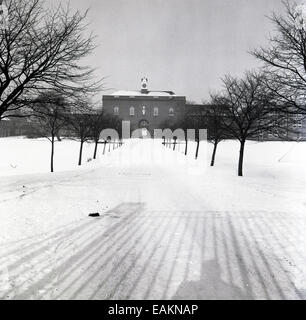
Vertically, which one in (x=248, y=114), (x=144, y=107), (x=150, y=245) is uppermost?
(x=144, y=107)

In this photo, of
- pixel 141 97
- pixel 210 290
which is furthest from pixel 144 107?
pixel 210 290

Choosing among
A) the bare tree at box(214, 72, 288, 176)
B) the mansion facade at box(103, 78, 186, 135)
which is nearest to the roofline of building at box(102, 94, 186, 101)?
the mansion facade at box(103, 78, 186, 135)

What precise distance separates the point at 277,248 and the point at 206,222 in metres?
1.89

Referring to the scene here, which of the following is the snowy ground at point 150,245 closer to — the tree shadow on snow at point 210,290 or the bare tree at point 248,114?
the tree shadow on snow at point 210,290

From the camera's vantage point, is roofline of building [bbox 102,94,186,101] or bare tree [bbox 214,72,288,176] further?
roofline of building [bbox 102,94,186,101]

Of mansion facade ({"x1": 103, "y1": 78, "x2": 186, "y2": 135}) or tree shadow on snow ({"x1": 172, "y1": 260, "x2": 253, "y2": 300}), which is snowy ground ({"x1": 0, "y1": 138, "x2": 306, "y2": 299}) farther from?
mansion facade ({"x1": 103, "y1": 78, "x2": 186, "y2": 135})

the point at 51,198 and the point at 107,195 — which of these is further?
the point at 107,195

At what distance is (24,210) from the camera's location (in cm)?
769

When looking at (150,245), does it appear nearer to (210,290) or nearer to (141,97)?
(210,290)

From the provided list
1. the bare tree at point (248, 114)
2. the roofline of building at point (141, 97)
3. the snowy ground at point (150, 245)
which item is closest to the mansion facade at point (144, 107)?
the roofline of building at point (141, 97)

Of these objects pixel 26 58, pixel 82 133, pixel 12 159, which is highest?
pixel 26 58

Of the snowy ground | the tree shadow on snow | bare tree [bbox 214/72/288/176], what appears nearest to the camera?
the tree shadow on snow

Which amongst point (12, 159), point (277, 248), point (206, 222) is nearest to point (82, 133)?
point (12, 159)

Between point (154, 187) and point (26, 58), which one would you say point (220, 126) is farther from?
point (26, 58)
